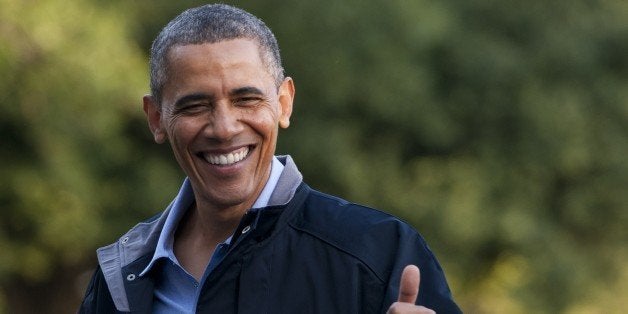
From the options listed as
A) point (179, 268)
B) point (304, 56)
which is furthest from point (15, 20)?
point (179, 268)

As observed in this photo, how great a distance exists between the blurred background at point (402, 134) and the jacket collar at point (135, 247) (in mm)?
5427

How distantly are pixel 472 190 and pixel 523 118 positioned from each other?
0.76 m

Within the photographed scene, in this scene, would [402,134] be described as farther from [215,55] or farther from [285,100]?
[215,55]

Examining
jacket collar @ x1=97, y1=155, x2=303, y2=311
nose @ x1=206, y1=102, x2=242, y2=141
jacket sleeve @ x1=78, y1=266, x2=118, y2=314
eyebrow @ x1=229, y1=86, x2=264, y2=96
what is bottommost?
jacket sleeve @ x1=78, y1=266, x2=118, y2=314

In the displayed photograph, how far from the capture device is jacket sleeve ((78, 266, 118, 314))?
3.36 metres

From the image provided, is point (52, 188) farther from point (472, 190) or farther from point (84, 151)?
point (472, 190)

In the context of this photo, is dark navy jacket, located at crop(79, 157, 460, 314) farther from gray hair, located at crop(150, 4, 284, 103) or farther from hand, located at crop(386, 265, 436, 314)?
gray hair, located at crop(150, 4, 284, 103)

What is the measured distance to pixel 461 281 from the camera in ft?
39.6

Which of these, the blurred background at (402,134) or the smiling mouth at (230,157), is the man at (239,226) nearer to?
the smiling mouth at (230,157)

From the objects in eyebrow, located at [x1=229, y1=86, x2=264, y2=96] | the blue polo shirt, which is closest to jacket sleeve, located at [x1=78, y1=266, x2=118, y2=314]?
the blue polo shirt

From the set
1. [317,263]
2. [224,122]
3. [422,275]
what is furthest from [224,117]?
[422,275]

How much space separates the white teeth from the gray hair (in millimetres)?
201

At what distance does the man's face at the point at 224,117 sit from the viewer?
3195mm

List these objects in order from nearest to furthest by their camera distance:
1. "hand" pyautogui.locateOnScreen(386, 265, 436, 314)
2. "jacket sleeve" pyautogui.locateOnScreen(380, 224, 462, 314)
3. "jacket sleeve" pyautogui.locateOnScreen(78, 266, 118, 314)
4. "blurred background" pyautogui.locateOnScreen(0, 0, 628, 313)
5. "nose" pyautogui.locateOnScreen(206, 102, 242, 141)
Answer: "hand" pyautogui.locateOnScreen(386, 265, 436, 314), "jacket sleeve" pyautogui.locateOnScreen(380, 224, 462, 314), "nose" pyautogui.locateOnScreen(206, 102, 242, 141), "jacket sleeve" pyautogui.locateOnScreen(78, 266, 118, 314), "blurred background" pyautogui.locateOnScreen(0, 0, 628, 313)
